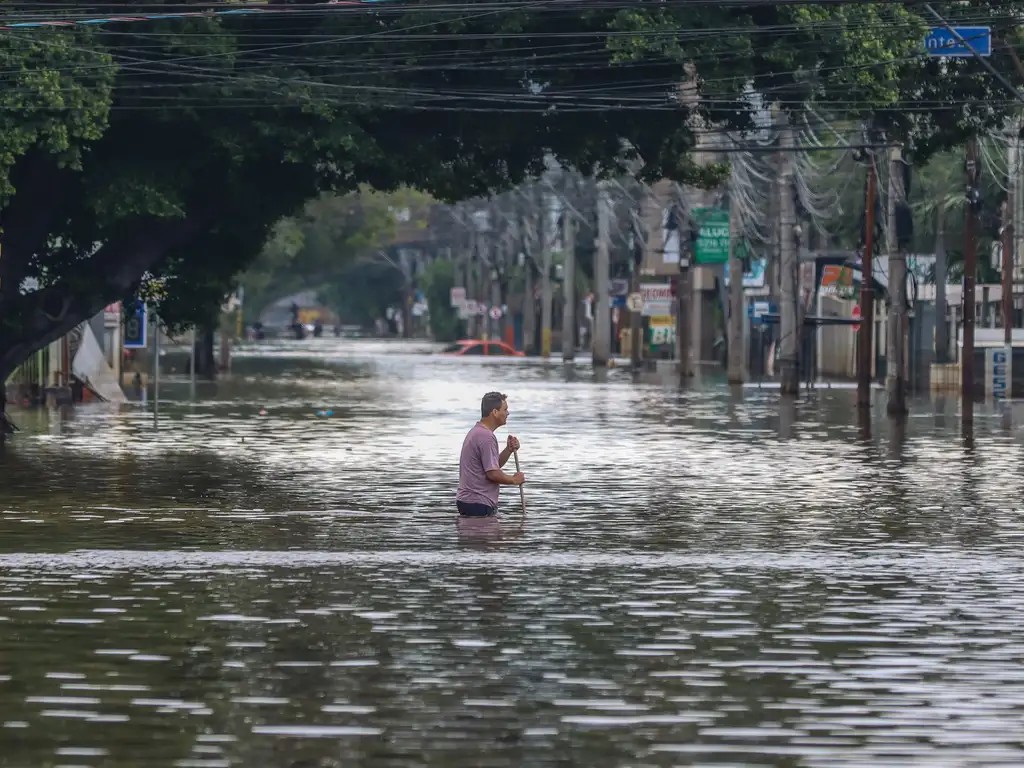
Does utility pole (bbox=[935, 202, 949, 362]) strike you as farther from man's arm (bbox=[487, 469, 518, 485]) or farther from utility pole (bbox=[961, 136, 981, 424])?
man's arm (bbox=[487, 469, 518, 485])

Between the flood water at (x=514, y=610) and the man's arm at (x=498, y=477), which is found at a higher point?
the man's arm at (x=498, y=477)

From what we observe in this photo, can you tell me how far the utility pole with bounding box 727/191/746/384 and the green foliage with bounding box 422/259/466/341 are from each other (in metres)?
96.1

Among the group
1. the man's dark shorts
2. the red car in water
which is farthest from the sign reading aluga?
the man's dark shorts

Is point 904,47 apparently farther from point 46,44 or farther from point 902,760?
point 902,760

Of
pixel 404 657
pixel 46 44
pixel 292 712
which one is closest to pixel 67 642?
pixel 404 657

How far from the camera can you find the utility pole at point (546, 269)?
109 metres

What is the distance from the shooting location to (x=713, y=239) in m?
70.9

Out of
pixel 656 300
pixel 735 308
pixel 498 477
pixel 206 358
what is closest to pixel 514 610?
pixel 498 477

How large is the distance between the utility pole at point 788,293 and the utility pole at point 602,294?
3206cm

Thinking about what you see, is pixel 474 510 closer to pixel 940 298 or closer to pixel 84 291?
pixel 84 291

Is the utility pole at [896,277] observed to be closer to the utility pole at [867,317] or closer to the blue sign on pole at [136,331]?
the utility pole at [867,317]

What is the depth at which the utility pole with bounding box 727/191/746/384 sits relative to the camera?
212 ft

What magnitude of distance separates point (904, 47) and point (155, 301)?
1343cm

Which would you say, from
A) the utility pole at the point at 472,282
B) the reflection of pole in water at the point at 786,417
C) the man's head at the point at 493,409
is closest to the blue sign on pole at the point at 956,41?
the reflection of pole in water at the point at 786,417
